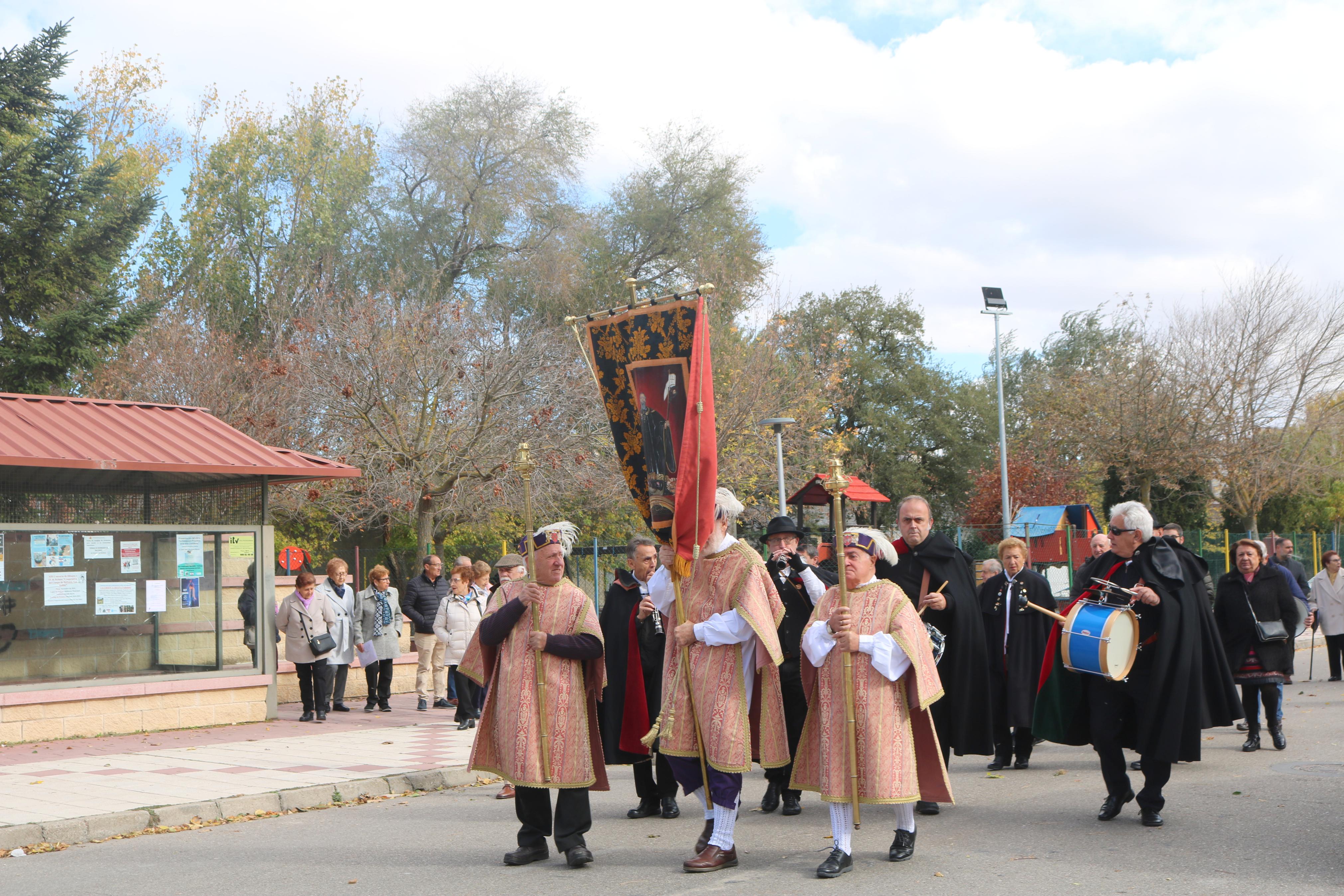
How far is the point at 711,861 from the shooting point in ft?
20.2

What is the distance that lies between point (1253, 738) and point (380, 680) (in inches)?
370

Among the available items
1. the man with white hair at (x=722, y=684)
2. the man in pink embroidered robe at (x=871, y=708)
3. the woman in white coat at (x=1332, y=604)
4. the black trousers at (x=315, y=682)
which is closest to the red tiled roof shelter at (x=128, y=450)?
the black trousers at (x=315, y=682)

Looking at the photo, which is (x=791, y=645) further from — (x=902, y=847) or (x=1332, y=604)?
(x=1332, y=604)

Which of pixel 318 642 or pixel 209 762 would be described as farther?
pixel 318 642

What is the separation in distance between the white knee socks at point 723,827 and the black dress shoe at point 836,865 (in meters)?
0.48

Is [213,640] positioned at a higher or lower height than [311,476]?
lower

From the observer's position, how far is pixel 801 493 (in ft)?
66.4

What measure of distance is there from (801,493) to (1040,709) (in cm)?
1257

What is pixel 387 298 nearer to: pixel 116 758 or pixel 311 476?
pixel 311 476

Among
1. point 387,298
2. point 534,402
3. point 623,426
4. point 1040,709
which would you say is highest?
point 387,298

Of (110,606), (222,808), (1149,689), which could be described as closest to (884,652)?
(1149,689)

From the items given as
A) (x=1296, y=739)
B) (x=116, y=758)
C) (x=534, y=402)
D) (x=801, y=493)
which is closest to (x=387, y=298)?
(x=534, y=402)

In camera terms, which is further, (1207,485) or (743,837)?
(1207,485)

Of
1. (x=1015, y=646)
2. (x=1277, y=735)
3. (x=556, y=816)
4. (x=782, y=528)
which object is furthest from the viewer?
(x=1277, y=735)
